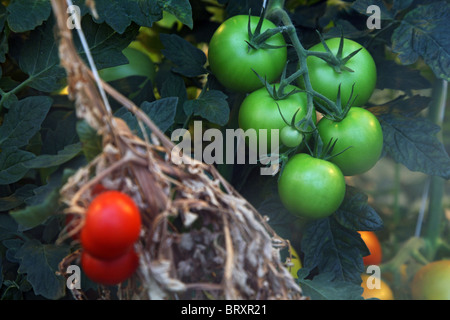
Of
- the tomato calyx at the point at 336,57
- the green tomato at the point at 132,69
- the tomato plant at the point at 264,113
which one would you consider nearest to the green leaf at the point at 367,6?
the tomato plant at the point at 264,113

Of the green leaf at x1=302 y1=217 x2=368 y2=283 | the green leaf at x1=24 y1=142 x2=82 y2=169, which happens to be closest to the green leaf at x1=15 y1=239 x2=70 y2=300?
the green leaf at x1=24 y1=142 x2=82 y2=169

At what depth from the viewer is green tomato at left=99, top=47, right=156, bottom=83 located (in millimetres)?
704

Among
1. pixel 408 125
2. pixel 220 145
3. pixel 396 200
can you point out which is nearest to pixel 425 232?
pixel 396 200

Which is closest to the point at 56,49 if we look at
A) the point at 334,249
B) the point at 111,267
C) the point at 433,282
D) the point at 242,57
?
the point at 242,57

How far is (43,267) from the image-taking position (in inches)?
19.4

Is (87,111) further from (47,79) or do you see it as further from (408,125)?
(408,125)

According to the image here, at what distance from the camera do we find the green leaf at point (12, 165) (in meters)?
0.54

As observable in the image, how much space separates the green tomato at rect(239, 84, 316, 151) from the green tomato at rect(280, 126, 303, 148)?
0.08 feet

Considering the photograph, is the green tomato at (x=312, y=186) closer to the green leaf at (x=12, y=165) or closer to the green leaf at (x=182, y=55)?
the green leaf at (x=182, y=55)

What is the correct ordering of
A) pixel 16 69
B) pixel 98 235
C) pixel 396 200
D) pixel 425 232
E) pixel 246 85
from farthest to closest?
1. pixel 396 200
2. pixel 425 232
3. pixel 16 69
4. pixel 246 85
5. pixel 98 235

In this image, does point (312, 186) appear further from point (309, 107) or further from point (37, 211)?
point (37, 211)

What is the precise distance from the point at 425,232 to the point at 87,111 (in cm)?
84

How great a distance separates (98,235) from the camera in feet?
1.04

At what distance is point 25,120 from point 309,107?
347 millimetres
